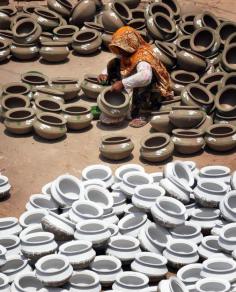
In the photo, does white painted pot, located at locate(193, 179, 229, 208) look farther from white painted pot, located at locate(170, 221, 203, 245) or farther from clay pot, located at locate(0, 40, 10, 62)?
clay pot, located at locate(0, 40, 10, 62)

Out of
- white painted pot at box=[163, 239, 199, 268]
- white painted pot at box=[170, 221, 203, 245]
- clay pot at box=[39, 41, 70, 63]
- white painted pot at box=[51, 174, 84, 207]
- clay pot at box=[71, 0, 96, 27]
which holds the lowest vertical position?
white painted pot at box=[163, 239, 199, 268]

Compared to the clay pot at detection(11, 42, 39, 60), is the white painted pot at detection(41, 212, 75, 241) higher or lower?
lower

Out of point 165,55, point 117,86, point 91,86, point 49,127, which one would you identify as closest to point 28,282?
point 49,127

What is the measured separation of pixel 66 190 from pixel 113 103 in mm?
2034

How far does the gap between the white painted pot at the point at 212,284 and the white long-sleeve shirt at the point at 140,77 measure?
128 inches

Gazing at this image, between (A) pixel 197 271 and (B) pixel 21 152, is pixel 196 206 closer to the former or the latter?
(A) pixel 197 271

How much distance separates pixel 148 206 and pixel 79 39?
4.59m

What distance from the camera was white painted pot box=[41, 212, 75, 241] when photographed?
6.67 m

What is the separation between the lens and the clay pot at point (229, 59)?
9.70 meters

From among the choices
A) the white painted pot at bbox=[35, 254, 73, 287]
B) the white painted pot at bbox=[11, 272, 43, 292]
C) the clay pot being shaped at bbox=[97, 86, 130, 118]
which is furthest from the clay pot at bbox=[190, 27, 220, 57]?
the white painted pot at bbox=[11, 272, 43, 292]

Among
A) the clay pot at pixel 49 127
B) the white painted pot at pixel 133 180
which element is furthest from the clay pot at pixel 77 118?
the white painted pot at pixel 133 180

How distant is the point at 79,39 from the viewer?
1099 cm

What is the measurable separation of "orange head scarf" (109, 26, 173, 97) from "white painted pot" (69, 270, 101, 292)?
3269mm

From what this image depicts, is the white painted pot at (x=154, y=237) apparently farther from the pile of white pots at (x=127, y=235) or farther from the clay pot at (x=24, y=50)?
the clay pot at (x=24, y=50)
